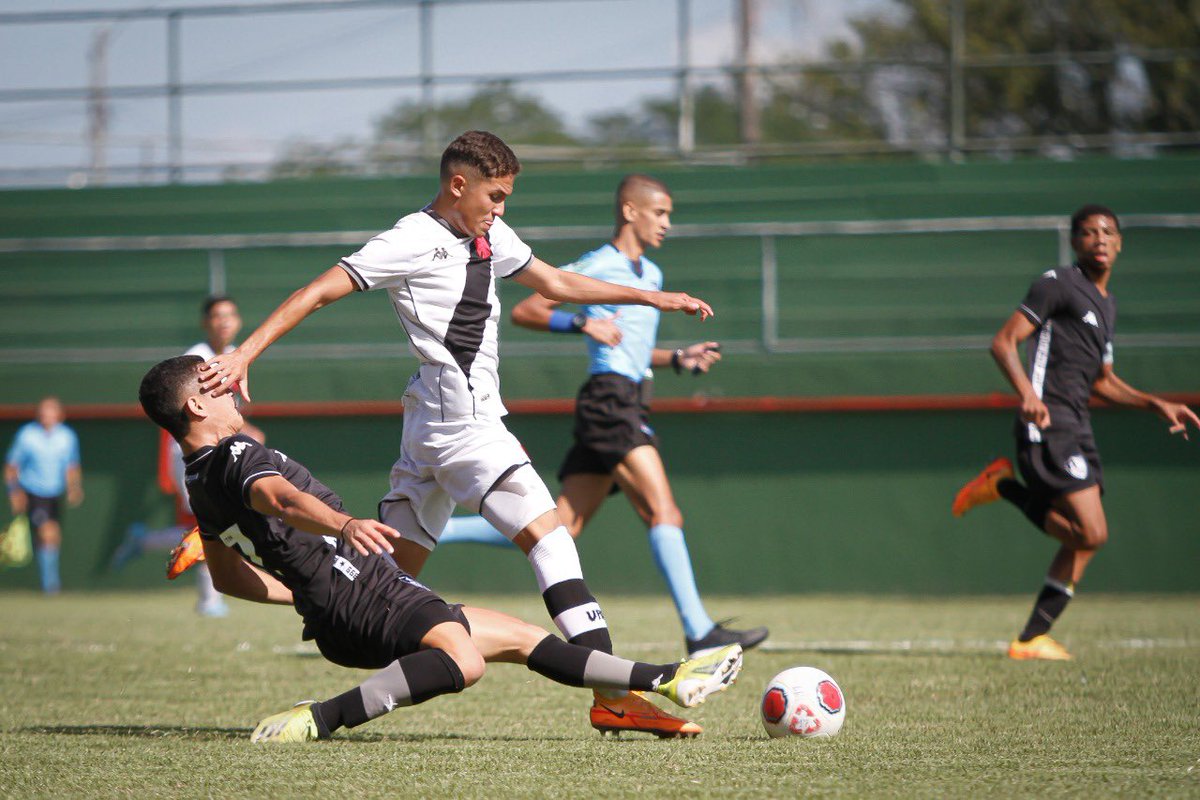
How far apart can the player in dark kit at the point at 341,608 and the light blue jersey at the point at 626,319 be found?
2.75m

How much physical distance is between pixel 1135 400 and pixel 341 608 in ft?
16.2

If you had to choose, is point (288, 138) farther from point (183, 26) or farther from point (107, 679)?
point (107, 679)

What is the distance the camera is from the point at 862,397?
1242cm

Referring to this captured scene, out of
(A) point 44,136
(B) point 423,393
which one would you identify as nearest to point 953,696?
(B) point 423,393

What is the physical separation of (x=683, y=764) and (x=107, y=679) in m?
3.69

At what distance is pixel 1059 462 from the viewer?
7.40 metres

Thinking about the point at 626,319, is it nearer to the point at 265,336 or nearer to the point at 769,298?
the point at 265,336

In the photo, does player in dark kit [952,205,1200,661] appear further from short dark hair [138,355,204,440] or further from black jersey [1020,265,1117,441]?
A: short dark hair [138,355,204,440]

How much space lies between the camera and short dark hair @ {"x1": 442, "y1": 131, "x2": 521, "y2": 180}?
16.4ft

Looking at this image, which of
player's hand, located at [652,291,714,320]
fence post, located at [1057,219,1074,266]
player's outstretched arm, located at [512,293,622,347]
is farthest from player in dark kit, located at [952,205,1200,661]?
fence post, located at [1057,219,1074,266]

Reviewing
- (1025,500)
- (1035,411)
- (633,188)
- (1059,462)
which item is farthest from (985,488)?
A: (633,188)

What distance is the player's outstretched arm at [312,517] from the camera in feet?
13.1

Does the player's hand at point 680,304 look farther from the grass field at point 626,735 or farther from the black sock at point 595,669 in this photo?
the grass field at point 626,735

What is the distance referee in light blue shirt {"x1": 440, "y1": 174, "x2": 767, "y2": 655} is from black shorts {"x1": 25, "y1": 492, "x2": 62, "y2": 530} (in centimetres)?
762
